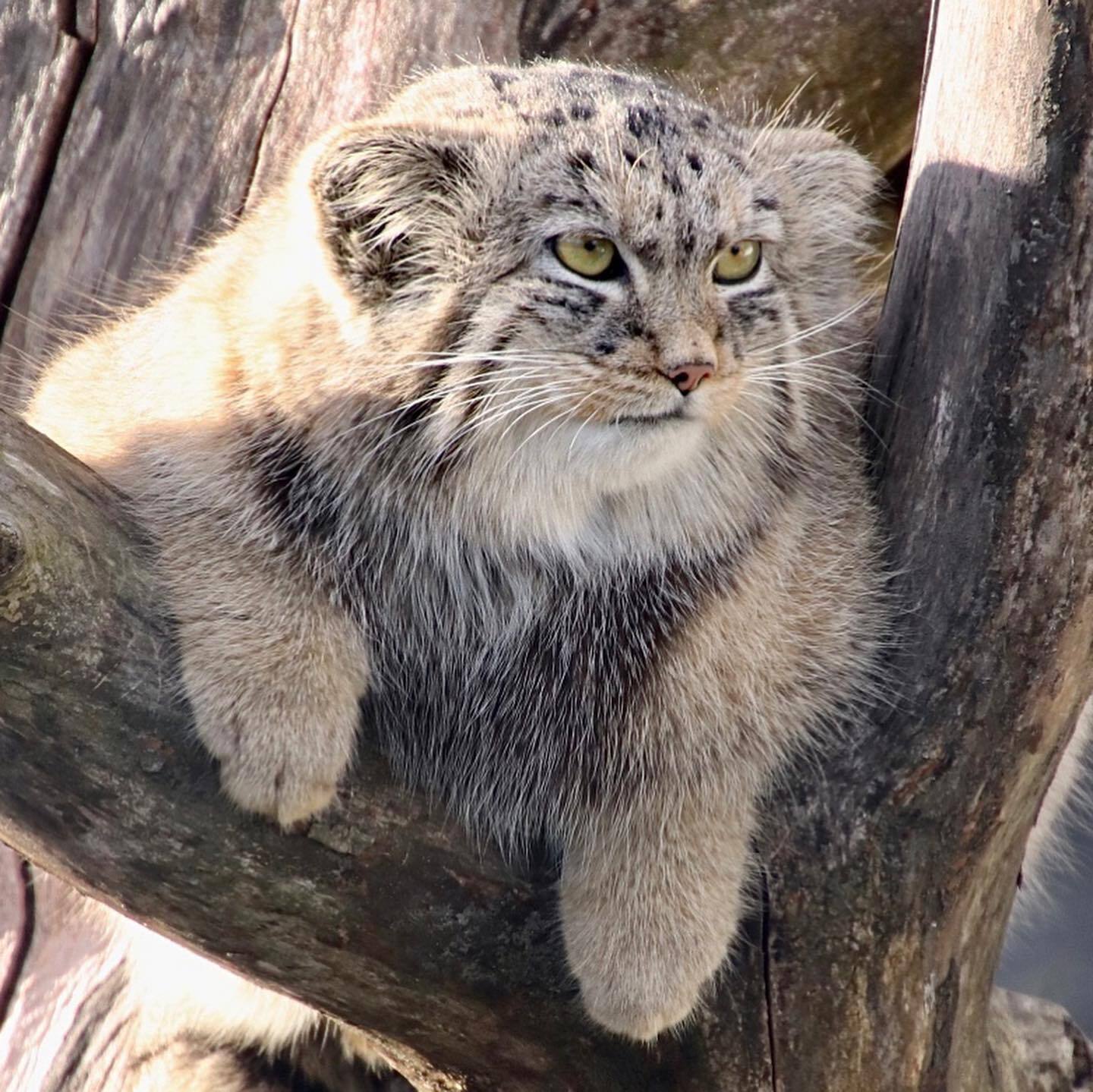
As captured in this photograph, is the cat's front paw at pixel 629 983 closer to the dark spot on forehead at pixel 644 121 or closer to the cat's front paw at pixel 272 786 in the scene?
the cat's front paw at pixel 272 786

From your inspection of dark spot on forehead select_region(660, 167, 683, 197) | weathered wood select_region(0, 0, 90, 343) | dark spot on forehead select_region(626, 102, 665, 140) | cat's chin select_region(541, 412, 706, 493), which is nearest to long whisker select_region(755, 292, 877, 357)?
cat's chin select_region(541, 412, 706, 493)

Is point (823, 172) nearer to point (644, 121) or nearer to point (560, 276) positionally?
point (644, 121)

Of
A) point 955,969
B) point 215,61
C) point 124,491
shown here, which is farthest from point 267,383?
point 955,969

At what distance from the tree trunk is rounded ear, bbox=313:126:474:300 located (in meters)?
0.64

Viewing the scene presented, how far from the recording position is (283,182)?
3.29 metres

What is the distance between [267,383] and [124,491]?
14.1 inches

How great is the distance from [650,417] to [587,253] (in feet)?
1.01

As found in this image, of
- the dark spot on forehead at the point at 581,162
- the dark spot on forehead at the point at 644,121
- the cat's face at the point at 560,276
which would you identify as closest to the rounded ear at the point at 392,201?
the cat's face at the point at 560,276

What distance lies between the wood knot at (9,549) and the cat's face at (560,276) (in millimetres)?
737

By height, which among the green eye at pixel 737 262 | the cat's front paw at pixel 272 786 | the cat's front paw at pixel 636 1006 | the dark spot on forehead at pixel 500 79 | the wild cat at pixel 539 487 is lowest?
the cat's front paw at pixel 636 1006

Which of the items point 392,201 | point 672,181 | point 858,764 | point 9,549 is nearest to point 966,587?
point 858,764

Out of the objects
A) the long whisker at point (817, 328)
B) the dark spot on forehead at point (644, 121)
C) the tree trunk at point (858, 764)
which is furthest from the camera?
the long whisker at point (817, 328)

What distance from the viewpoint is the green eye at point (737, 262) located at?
2721mm

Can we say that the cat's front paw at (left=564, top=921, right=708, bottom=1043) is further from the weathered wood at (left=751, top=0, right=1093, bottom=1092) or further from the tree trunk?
the weathered wood at (left=751, top=0, right=1093, bottom=1092)
